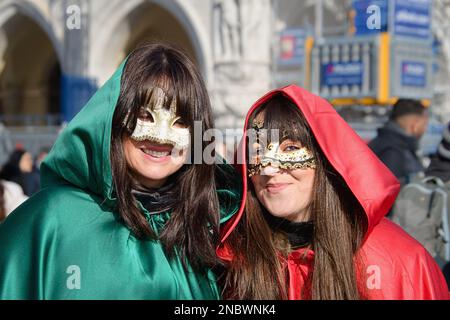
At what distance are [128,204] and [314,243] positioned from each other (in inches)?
22.5

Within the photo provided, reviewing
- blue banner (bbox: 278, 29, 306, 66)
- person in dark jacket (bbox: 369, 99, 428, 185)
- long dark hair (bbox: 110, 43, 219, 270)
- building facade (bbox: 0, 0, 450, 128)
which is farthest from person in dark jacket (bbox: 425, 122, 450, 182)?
blue banner (bbox: 278, 29, 306, 66)

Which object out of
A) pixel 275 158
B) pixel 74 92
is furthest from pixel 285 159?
A: pixel 74 92

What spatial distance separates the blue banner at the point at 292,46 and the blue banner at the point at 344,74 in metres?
2.03

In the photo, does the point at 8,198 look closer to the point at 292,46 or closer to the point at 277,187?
the point at 277,187

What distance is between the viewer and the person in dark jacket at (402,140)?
172 inches

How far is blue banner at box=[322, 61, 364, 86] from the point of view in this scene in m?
9.12

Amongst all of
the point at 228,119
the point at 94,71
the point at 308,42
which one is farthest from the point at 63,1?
the point at 308,42

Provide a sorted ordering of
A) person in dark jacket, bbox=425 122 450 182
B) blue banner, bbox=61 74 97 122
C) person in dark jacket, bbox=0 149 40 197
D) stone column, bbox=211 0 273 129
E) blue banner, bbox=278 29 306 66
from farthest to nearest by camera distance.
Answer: blue banner, bbox=61 74 97 122 → blue banner, bbox=278 29 306 66 → stone column, bbox=211 0 273 129 → person in dark jacket, bbox=0 149 40 197 → person in dark jacket, bbox=425 122 450 182

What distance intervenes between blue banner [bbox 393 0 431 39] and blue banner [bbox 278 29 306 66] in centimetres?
236

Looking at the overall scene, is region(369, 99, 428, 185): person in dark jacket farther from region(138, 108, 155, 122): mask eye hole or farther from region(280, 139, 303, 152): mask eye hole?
region(138, 108, 155, 122): mask eye hole

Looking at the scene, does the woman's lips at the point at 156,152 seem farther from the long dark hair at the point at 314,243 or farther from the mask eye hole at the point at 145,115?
the long dark hair at the point at 314,243

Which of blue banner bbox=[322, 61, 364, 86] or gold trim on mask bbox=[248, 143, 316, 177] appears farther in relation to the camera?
blue banner bbox=[322, 61, 364, 86]

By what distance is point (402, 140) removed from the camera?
4461 mm

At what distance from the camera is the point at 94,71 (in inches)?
523
